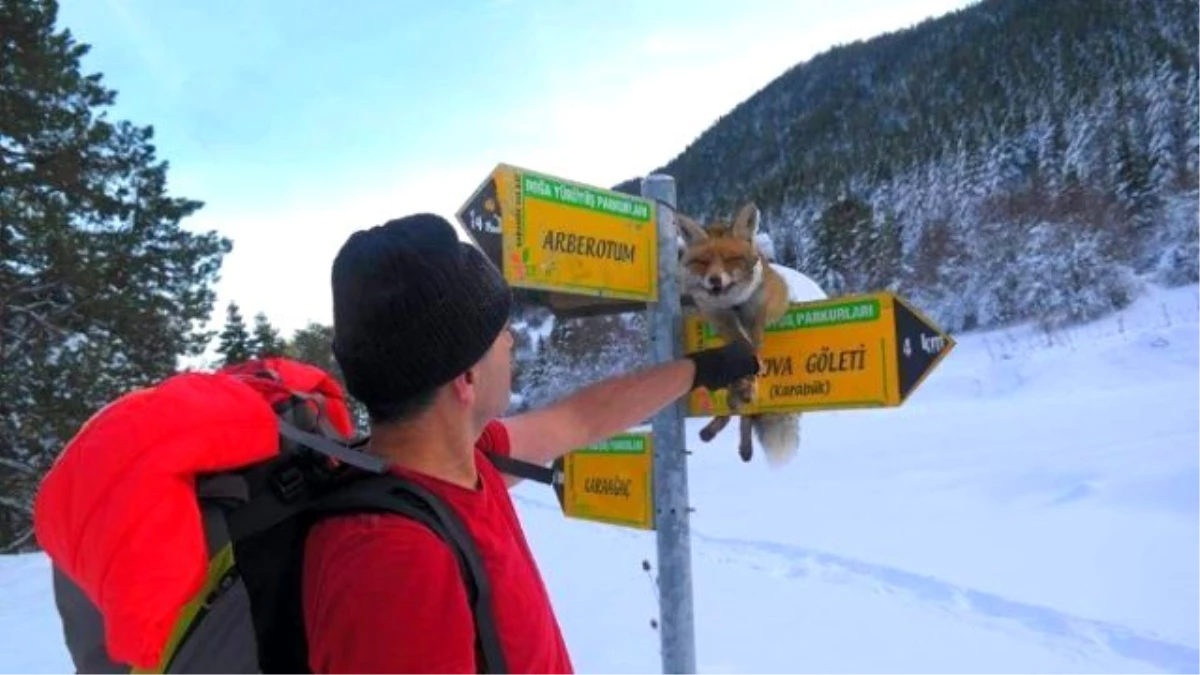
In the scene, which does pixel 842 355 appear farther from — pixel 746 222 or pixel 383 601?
pixel 383 601

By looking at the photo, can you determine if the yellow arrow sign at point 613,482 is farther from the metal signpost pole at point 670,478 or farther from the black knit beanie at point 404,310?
the black knit beanie at point 404,310

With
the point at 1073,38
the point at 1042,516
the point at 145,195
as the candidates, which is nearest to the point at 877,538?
the point at 1042,516

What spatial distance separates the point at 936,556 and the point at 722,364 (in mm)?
4710

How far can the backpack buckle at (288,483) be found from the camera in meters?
1.09

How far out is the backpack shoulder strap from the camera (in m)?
1.06

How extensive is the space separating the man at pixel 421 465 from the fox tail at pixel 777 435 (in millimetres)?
1519

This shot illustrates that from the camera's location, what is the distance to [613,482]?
2.74 metres

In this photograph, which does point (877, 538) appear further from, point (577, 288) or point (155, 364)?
point (155, 364)

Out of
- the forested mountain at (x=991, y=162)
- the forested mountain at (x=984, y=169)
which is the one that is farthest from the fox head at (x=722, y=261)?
the forested mountain at (x=991, y=162)

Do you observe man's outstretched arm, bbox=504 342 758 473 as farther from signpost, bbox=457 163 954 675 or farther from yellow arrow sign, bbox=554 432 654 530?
yellow arrow sign, bbox=554 432 654 530

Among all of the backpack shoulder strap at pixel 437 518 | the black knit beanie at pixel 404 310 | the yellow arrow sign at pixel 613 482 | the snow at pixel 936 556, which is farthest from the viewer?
the snow at pixel 936 556

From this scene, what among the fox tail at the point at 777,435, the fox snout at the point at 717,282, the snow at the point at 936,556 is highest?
the fox snout at the point at 717,282

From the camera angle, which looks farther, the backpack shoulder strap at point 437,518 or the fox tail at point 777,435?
the fox tail at point 777,435

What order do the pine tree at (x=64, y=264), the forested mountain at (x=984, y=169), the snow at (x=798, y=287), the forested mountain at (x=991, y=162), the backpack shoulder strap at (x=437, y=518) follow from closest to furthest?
the backpack shoulder strap at (x=437, y=518) < the snow at (x=798, y=287) < the pine tree at (x=64, y=264) < the forested mountain at (x=984, y=169) < the forested mountain at (x=991, y=162)
